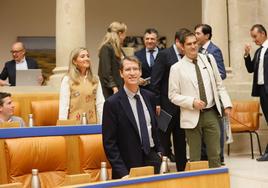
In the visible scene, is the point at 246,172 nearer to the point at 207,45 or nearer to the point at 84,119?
the point at 207,45

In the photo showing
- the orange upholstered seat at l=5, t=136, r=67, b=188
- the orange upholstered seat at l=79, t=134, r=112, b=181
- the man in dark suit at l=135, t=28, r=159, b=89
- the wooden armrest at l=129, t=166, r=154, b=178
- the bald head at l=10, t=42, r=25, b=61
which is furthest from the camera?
the bald head at l=10, t=42, r=25, b=61

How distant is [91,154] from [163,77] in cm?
201

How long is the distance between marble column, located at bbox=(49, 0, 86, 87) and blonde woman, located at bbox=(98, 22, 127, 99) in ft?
8.79

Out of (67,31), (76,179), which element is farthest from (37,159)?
(67,31)

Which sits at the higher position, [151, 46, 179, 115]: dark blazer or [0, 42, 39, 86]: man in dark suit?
[0, 42, 39, 86]: man in dark suit

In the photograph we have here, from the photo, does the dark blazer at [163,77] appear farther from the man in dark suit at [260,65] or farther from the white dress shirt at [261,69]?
the white dress shirt at [261,69]

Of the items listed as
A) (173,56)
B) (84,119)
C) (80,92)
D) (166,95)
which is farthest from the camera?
(166,95)

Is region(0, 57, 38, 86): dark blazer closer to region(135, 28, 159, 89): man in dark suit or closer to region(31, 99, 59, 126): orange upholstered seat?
region(31, 99, 59, 126): orange upholstered seat

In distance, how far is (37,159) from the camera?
4797 millimetres

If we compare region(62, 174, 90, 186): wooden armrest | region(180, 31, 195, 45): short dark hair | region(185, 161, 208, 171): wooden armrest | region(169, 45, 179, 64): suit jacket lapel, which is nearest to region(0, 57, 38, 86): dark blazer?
region(169, 45, 179, 64): suit jacket lapel

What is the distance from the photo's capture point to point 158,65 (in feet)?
22.2

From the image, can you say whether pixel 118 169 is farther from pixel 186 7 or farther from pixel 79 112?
pixel 186 7

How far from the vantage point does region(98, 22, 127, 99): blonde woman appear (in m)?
7.19

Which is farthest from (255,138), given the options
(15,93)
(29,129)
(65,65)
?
(29,129)
